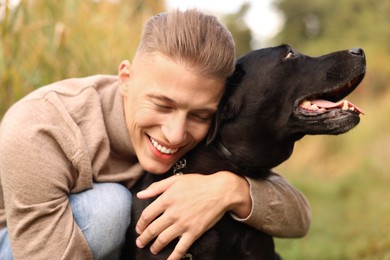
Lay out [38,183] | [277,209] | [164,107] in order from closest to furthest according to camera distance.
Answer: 1. [38,183]
2. [164,107]
3. [277,209]

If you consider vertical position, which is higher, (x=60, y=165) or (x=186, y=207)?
(x=60, y=165)

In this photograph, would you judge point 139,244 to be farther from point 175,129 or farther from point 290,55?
point 290,55

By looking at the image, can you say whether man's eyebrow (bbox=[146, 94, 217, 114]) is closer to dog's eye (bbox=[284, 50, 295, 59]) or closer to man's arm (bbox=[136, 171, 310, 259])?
man's arm (bbox=[136, 171, 310, 259])

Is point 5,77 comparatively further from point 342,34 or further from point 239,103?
point 342,34

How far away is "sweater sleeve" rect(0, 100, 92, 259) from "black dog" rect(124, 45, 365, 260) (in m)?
0.35

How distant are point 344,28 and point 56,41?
13.2 m

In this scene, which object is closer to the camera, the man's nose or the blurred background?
the man's nose

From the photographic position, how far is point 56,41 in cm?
339

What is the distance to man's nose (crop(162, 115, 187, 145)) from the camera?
6.83 ft

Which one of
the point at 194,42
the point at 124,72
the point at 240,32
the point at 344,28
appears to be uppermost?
the point at 194,42

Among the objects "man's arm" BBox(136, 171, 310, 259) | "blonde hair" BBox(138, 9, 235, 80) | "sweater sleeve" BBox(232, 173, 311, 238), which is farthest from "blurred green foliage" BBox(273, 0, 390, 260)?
"blonde hair" BBox(138, 9, 235, 80)

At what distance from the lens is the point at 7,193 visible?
2.07m

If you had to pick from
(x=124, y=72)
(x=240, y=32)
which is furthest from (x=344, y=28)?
(x=124, y=72)

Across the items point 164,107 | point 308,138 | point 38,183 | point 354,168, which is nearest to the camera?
point 38,183
